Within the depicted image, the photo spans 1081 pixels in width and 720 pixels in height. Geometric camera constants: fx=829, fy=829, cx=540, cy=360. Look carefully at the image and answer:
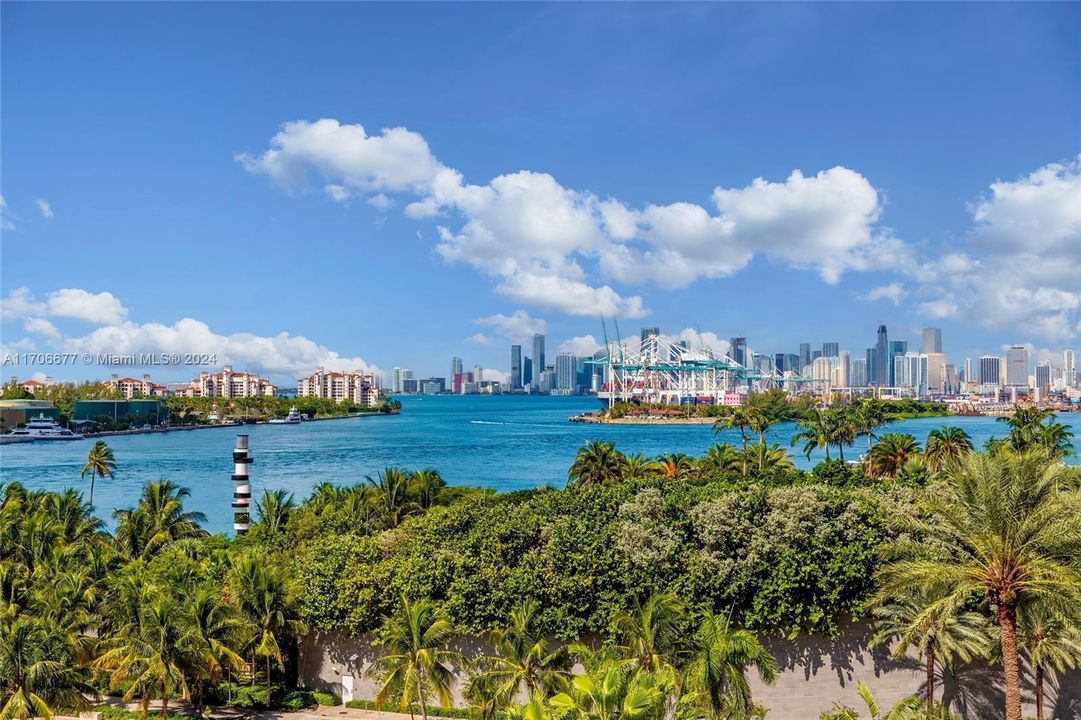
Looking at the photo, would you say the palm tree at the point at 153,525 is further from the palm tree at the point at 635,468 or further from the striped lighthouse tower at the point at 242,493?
the palm tree at the point at 635,468

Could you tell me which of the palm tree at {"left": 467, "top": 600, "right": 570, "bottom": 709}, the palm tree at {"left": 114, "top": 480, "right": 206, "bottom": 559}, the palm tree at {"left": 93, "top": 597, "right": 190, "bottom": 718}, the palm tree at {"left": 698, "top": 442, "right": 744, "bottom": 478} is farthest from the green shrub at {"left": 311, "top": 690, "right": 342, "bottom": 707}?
the palm tree at {"left": 698, "top": 442, "right": 744, "bottom": 478}

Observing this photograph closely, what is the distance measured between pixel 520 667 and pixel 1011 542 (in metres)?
8.26

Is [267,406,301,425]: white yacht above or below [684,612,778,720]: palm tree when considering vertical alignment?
below

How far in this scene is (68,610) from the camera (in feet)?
59.3

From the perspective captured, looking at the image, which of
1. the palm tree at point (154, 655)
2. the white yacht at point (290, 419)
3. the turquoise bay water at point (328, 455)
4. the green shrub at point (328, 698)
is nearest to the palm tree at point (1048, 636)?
the green shrub at point (328, 698)

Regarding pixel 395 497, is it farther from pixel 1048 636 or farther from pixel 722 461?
pixel 1048 636

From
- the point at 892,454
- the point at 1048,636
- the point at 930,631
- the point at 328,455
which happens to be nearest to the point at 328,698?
the point at 930,631

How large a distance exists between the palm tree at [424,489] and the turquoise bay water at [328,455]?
19.0m

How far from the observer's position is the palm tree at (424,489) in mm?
28641

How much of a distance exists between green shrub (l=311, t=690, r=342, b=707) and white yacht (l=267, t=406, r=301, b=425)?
137582 millimetres

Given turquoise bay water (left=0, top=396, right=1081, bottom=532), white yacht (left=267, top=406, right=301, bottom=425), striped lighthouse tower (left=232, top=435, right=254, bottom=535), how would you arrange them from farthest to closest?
white yacht (left=267, top=406, right=301, bottom=425), turquoise bay water (left=0, top=396, right=1081, bottom=532), striped lighthouse tower (left=232, top=435, right=254, bottom=535)

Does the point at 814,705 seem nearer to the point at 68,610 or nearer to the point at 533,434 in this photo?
the point at 68,610

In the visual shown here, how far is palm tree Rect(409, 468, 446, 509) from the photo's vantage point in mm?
28641

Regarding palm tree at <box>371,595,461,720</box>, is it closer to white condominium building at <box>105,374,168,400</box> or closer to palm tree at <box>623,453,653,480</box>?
palm tree at <box>623,453,653,480</box>
